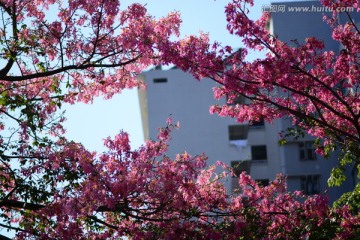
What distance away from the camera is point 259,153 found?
1658 inches

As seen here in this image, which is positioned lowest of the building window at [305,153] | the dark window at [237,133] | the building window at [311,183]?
the building window at [311,183]

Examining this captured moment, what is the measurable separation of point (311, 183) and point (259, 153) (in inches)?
140

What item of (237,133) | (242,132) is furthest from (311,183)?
(237,133)

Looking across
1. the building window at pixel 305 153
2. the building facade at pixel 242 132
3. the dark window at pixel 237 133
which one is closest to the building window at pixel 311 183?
the building facade at pixel 242 132

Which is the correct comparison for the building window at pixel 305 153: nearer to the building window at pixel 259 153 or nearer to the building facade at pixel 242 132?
the building facade at pixel 242 132

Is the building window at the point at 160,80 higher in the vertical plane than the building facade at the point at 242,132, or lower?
higher

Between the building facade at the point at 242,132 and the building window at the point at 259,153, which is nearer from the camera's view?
the building facade at the point at 242,132

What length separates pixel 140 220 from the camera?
1189cm

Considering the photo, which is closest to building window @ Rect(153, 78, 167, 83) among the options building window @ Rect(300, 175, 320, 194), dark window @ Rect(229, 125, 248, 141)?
dark window @ Rect(229, 125, 248, 141)

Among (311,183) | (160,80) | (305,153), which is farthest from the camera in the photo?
(160,80)

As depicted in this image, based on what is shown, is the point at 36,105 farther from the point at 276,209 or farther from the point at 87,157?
the point at 276,209

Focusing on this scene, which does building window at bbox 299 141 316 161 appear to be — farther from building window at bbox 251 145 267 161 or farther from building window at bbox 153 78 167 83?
building window at bbox 153 78 167 83

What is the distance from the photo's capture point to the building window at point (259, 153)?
4194cm

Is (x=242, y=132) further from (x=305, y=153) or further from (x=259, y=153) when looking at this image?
A: (x=305, y=153)
